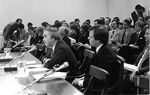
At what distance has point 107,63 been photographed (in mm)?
2963

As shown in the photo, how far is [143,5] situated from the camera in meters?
9.98

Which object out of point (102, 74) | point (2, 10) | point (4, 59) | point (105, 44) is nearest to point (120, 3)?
point (2, 10)

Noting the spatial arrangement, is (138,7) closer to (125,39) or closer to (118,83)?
(125,39)

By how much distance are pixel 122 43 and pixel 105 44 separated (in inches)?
182

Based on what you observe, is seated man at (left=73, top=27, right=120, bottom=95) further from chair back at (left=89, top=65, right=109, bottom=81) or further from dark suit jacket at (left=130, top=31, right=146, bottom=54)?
dark suit jacket at (left=130, top=31, right=146, bottom=54)

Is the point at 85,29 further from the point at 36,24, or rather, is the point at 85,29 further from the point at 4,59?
the point at 36,24

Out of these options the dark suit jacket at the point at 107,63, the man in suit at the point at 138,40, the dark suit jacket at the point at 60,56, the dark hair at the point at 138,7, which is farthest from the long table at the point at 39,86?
the dark hair at the point at 138,7

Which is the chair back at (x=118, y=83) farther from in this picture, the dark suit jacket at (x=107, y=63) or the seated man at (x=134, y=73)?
the seated man at (x=134, y=73)

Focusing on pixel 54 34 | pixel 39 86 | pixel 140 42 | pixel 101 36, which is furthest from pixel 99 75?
pixel 140 42

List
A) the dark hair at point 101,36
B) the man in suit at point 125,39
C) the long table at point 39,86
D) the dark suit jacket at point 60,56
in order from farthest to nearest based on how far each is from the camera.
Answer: the man in suit at point 125,39 → the dark suit jacket at point 60,56 → the dark hair at point 101,36 → the long table at point 39,86

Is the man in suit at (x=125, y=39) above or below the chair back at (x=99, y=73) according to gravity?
below

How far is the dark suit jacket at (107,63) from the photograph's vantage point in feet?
9.61

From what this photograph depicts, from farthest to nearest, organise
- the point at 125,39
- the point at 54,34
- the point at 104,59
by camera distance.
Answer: the point at 125,39, the point at 54,34, the point at 104,59

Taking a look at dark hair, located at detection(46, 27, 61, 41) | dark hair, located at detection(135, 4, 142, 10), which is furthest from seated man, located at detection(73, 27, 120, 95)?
dark hair, located at detection(135, 4, 142, 10)
